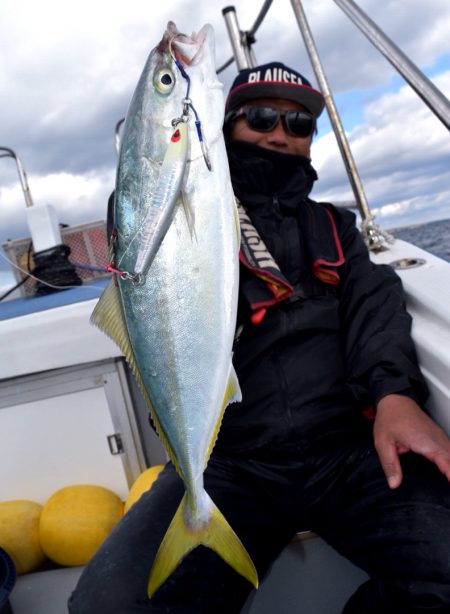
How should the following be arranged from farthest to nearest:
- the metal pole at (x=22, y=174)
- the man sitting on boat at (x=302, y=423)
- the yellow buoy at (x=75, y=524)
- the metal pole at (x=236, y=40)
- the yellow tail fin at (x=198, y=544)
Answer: the metal pole at (x=22, y=174) → the metal pole at (x=236, y=40) → the yellow buoy at (x=75, y=524) → the man sitting on boat at (x=302, y=423) → the yellow tail fin at (x=198, y=544)

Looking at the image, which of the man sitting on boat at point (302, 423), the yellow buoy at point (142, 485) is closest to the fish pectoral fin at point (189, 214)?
the man sitting on boat at point (302, 423)

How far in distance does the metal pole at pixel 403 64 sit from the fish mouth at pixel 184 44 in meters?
0.80

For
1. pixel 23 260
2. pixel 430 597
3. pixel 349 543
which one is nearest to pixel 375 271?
pixel 349 543

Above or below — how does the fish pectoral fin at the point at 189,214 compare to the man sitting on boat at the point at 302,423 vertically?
above

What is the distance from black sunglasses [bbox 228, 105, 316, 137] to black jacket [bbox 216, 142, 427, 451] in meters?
0.12

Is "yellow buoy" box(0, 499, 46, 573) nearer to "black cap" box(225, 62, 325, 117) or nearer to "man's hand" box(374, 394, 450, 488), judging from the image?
"man's hand" box(374, 394, 450, 488)

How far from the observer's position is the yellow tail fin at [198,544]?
1.28m

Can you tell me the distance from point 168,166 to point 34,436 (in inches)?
84.0

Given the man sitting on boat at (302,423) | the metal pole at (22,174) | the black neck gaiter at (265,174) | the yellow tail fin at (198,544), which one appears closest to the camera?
the yellow tail fin at (198,544)

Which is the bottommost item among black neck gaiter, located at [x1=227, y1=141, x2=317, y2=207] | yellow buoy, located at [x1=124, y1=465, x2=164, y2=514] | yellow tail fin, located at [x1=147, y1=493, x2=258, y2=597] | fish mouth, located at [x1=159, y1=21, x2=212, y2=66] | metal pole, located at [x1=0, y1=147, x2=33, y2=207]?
yellow buoy, located at [x1=124, y1=465, x2=164, y2=514]

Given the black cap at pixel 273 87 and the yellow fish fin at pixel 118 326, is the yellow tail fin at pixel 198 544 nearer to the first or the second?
the yellow fish fin at pixel 118 326

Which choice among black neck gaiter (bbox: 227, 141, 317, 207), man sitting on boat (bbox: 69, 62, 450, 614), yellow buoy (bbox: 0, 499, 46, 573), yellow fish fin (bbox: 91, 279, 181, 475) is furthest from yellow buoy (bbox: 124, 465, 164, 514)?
black neck gaiter (bbox: 227, 141, 317, 207)

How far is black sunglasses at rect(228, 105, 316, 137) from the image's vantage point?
6.85 feet

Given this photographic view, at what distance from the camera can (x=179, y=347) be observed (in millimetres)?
1201
